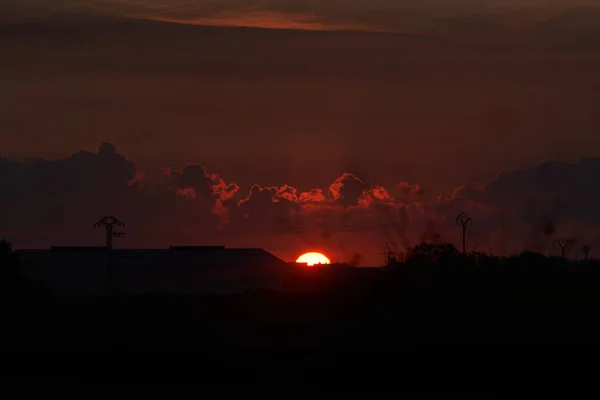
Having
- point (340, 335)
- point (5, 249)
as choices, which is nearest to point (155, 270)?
point (5, 249)

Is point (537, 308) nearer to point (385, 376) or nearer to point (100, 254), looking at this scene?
point (385, 376)

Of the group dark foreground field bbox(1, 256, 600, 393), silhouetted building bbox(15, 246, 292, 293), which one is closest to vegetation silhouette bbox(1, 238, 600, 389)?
dark foreground field bbox(1, 256, 600, 393)

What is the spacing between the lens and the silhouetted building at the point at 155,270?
137m

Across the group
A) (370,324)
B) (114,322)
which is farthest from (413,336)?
(114,322)

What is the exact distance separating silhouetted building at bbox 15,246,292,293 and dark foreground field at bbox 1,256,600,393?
1818 centimetres

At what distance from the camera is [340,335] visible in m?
73.3

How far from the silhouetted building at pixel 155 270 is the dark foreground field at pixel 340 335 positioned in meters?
18.2

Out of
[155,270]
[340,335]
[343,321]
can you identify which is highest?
[155,270]

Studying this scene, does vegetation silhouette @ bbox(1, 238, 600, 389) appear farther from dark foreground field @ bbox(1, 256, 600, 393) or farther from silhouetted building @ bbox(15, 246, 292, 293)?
silhouetted building @ bbox(15, 246, 292, 293)

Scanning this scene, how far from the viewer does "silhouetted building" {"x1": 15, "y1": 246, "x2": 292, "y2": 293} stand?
137250 millimetres

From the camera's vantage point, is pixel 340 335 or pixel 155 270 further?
pixel 155 270

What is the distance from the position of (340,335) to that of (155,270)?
2896 inches

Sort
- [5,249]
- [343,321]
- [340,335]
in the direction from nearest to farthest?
[340,335] → [343,321] → [5,249]

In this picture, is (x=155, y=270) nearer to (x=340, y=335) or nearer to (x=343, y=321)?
(x=343, y=321)
